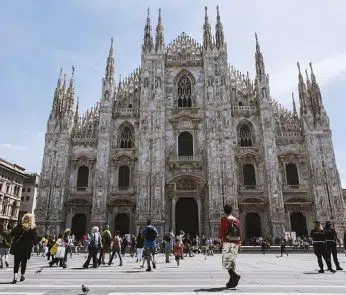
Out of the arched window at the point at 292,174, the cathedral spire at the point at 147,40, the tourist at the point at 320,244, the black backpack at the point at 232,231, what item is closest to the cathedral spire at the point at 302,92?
the arched window at the point at 292,174

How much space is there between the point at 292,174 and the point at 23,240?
26368mm

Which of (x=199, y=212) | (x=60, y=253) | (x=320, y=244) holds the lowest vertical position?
(x=60, y=253)

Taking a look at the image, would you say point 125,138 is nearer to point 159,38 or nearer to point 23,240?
point 159,38

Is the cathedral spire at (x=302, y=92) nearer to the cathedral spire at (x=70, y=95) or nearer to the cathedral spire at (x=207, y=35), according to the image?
the cathedral spire at (x=207, y=35)

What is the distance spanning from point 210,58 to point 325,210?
18097 mm

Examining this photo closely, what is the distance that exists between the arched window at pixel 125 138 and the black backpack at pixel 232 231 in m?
24.9

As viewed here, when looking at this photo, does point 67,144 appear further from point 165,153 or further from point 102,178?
point 165,153

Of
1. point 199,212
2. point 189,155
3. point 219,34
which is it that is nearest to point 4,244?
point 199,212

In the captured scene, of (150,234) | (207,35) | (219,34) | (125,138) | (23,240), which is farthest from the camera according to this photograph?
(219,34)

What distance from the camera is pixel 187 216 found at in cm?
2828

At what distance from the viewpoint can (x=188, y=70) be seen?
32.3 meters

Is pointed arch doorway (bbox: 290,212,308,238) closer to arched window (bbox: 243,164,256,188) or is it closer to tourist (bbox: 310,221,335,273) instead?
arched window (bbox: 243,164,256,188)

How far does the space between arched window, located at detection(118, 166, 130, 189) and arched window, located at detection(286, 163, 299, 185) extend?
14.9 metres

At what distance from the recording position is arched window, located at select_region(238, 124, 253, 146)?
98.3 feet
